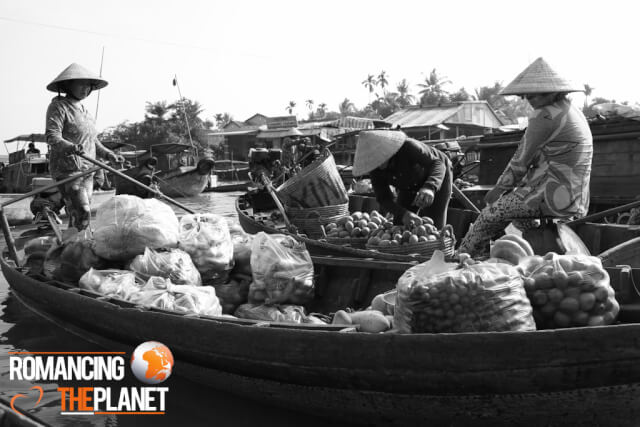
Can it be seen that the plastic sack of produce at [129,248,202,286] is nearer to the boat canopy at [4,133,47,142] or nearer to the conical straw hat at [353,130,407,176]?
the conical straw hat at [353,130,407,176]

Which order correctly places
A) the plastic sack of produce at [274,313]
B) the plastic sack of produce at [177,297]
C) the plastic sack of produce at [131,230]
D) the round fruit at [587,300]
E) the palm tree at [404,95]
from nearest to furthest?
the round fruit at [587,300], the plastic sack of produce at [177,297], the plastic sack of produce at [274,313], the plastic sack of produce at [131,230], the palm tree at [404,95]

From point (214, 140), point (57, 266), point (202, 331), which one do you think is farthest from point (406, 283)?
point (214, 140)

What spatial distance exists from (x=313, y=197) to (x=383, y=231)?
4.63 feet

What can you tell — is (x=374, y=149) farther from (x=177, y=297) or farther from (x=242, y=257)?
(x=177, y=297)

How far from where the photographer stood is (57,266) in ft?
12.7

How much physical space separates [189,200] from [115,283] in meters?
14.7

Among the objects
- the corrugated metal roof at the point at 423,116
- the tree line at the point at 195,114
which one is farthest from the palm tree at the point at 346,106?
the corrugated metal roof at the point at 423,116

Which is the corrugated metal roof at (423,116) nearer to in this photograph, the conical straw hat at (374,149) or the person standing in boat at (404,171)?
the person standing in boat at (404,171)

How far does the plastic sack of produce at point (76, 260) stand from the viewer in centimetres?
371

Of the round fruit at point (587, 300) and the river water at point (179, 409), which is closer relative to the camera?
the round fruit at point (587, 300)

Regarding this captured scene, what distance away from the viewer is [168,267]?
340 centimetres

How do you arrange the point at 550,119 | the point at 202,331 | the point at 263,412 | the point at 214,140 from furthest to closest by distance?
the point at 214,140 < the point at 550,119 < the point at 263,412 < the point at 202,331

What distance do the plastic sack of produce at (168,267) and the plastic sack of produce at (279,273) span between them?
38cm

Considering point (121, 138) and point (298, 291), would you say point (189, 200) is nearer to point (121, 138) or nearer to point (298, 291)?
point (298, 291)
